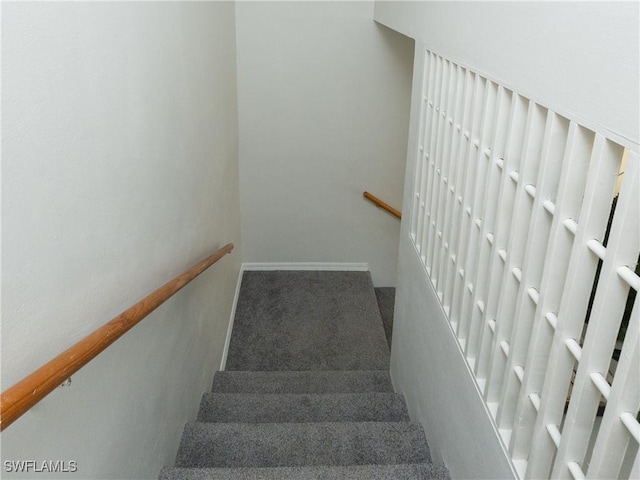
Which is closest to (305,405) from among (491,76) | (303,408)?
(303,408)

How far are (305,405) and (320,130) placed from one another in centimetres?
245

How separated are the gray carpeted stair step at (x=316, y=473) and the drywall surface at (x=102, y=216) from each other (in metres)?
0.14

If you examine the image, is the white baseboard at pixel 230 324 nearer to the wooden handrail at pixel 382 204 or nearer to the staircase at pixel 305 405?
the staircase at pixel 305 405

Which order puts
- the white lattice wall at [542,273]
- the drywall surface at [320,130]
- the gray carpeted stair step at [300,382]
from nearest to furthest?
1. the white lattice wall at [542,273]
2. the gray carpeted stair step at [300,382]
3. the drywall surface at [320,130]

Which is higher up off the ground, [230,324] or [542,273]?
[542,273]

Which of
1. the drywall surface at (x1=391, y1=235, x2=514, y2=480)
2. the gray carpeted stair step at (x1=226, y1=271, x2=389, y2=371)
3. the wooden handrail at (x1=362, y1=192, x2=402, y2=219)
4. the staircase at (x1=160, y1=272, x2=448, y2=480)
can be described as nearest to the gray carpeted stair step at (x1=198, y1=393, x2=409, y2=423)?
the staircase at (x1=160, y1=272, x2=448, y2=480)

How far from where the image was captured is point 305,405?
11.2ft

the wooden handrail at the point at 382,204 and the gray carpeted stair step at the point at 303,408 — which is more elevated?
the wooden handrail at the point at 382,204

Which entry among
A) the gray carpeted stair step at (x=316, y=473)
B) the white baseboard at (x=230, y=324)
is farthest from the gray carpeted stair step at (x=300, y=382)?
the gray carpeted stair step at (x=316, y=473)

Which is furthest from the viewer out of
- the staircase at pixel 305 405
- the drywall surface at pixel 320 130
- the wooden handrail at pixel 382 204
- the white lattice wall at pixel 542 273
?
the wooden handrail at pixel 382 204

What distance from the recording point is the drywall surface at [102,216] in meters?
1.28

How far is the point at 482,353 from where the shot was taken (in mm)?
2070

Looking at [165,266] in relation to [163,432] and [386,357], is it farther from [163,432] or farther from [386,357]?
[386,357]

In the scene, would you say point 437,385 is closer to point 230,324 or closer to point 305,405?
point 305,405
